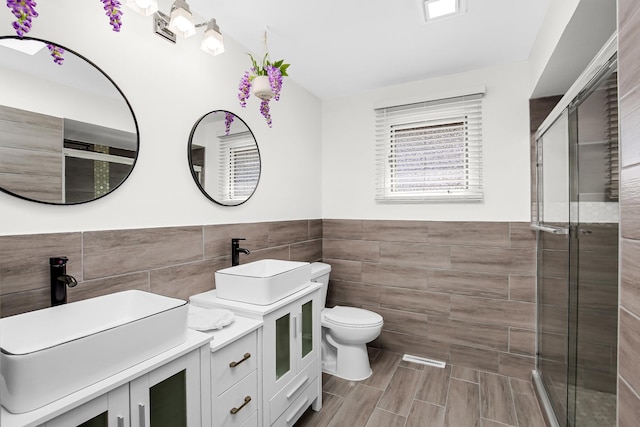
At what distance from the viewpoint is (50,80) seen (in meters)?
1.25

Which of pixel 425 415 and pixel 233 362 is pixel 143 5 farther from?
pixel 425 415

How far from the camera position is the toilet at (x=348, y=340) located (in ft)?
7.96

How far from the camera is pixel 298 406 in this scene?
72.8 inches

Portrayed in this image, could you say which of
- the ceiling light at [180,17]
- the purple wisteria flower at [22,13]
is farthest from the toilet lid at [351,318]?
A: the purple wisteria flower at [22,13]

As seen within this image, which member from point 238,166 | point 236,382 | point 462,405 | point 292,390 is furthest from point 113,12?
point 462,405

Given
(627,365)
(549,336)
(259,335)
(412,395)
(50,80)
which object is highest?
(50,80)

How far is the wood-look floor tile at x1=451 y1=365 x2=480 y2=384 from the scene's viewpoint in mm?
2447

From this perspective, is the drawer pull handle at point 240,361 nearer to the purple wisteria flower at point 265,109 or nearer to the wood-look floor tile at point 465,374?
the purple wisteria flower at point 265,109

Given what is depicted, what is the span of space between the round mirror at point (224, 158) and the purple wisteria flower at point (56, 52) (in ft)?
2.16

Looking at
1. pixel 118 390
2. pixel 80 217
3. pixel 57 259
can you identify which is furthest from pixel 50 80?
pixel 118 390

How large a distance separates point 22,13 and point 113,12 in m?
0.31

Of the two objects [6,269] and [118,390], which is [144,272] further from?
[118,390]

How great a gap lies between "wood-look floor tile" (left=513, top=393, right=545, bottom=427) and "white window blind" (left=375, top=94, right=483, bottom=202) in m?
1.48

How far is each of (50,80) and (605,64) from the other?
2.12 m
